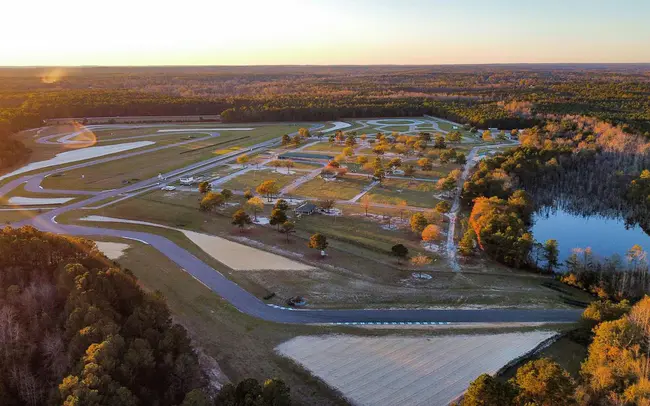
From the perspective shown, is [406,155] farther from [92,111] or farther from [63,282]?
[92,111]

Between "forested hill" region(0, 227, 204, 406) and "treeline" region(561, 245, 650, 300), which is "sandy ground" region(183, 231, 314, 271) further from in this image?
"treeline" region(561, 245, 650, 300)

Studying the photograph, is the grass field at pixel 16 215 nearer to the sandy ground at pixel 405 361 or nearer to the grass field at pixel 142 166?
the grass field at pixel 142 166

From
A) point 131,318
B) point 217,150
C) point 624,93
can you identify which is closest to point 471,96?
point 624,93

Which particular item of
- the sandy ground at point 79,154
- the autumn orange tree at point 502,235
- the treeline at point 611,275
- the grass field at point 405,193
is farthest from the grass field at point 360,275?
the sandy ground at point 79,154

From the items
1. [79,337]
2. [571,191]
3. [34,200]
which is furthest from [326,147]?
[79,337]

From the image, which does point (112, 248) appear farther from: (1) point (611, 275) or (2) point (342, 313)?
(1) point (611, 275)

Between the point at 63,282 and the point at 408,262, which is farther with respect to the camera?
the point at 408,262

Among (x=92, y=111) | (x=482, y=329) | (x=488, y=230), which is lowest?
(x=482, y=329)
